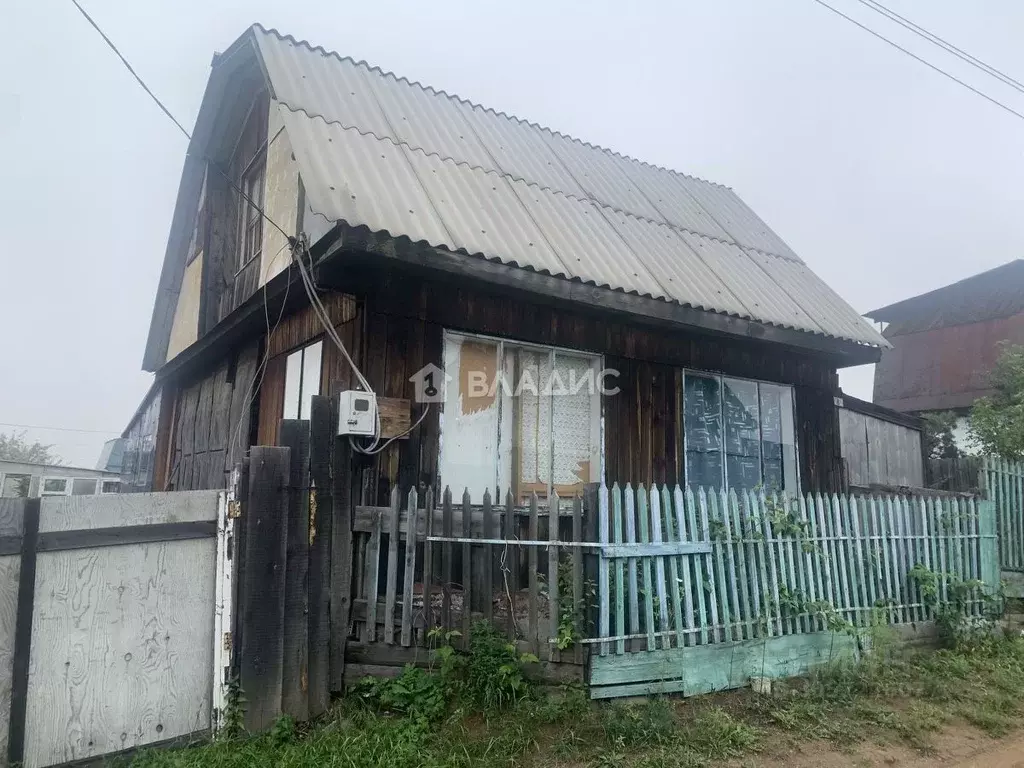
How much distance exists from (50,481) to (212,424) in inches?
550

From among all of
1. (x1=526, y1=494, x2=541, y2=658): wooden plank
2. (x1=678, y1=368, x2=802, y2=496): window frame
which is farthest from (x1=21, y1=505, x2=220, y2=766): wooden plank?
(x1=678, y1=368, x2=802, y2=496): window frame

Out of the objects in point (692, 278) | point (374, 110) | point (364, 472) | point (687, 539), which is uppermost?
point (374, 110)

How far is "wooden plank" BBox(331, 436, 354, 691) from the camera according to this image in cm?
477

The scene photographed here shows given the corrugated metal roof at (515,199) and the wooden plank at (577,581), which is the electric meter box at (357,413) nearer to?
the corrugated metal roof at (515,199)

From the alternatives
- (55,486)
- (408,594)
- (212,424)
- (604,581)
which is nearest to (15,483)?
(55,486)

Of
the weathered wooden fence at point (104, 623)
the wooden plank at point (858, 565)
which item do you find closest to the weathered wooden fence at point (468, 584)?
the weathered wooden fence at point (104, 623)

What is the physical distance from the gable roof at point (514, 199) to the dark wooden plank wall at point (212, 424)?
3.24 metres

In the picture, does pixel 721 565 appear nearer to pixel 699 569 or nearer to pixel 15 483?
pixel 699 569

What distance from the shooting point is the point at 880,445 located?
560 inches

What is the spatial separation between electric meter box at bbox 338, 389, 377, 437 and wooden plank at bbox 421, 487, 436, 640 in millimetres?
892

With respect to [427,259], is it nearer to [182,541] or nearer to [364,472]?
[364,472]

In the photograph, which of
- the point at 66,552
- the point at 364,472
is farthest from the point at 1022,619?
the point at 66,552

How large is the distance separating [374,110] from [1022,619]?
9667 mm

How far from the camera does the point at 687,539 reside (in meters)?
5.13
